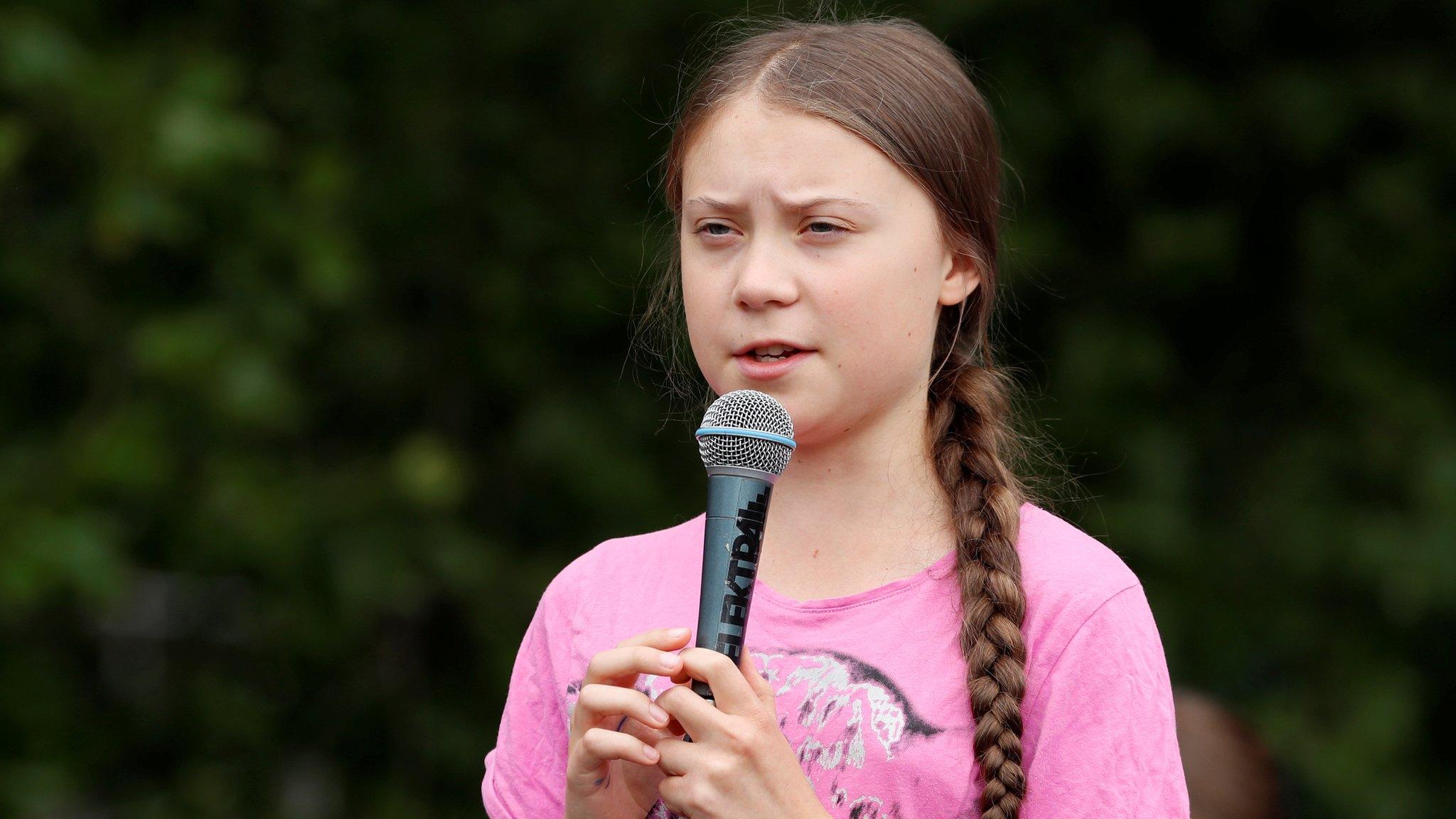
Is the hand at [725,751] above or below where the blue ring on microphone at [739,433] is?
below

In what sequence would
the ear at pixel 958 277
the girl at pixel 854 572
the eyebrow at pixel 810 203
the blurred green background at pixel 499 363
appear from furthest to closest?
the blurred green background at pixel 499 363 → the ear at pixel 958 277 → the eyebrow at pixel 810 203 → the girl at pixel 854 572

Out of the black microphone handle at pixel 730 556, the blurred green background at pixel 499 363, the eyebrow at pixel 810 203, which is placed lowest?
the blurred green background at pixel 499 363

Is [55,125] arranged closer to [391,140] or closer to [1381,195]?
[391,140]

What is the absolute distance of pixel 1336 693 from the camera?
16.3 feet

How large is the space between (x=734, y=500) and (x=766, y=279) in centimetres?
25

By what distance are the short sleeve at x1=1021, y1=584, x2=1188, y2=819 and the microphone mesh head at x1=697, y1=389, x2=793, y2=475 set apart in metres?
0.35

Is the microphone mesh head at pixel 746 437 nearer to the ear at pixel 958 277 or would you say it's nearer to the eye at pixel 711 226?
the eye at pixel 711 226

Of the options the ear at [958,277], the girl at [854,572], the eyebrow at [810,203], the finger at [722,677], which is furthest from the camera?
the ear at [958,277]

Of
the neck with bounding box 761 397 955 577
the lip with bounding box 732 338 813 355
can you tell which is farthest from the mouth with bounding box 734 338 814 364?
the neck with bounding box 761 397 955 577

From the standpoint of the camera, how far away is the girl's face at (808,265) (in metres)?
1.53

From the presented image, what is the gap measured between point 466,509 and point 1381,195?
130 inches

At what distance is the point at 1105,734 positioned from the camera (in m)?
1.43

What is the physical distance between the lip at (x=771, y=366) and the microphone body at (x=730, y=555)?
16cm

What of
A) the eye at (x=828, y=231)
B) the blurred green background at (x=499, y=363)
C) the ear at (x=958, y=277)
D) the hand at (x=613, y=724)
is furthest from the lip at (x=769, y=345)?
the blurred green background at (x=499, y=363)
